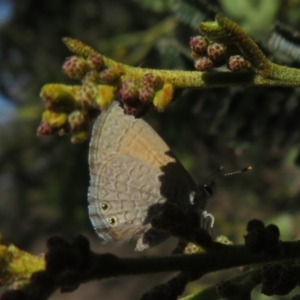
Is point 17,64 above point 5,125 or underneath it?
above

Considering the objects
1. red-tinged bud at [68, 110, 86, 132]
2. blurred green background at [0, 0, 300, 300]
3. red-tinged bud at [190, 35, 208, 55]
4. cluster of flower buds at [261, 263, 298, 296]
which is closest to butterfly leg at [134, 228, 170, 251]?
blurred green background at [0, 0, 300, 300]

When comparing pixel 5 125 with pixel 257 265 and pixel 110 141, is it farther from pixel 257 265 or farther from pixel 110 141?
pixel 257 265

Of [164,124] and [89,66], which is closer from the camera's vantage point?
[89,66]

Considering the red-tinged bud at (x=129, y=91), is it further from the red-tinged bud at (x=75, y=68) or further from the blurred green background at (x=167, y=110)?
the blurred green background at (x=167, y=110)

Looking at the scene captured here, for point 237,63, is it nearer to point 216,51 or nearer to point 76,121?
point 216,51

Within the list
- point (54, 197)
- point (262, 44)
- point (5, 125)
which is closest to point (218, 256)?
point (262, 44)

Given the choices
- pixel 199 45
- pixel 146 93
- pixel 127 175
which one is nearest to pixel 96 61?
pixel 146 93

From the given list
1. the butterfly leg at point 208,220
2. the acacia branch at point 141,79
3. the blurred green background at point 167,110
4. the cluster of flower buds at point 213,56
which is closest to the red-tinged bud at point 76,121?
Answer: the acacia branch at point 141,79
